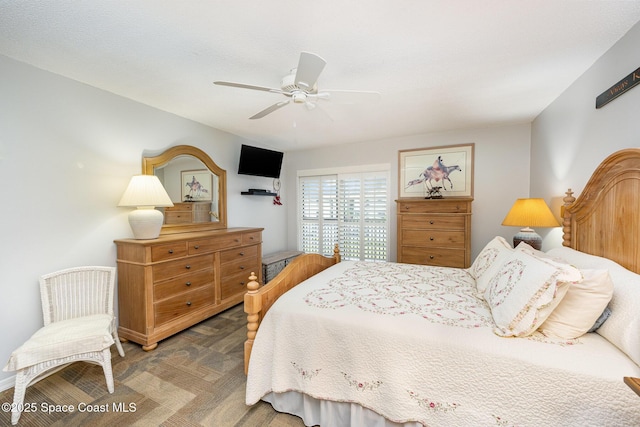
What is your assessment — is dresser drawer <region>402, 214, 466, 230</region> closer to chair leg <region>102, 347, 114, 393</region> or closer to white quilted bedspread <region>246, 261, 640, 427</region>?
white quilted bedspread <region>246, 261, 640, 427</region>

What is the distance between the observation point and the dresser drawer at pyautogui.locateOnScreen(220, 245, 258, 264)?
3.08 meters

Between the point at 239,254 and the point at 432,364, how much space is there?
2575mm

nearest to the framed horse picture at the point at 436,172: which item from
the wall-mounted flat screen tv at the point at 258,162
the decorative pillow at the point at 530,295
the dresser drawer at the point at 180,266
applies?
the wall-mounted flat screen tv at the point at 258,162

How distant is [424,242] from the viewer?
3.32m

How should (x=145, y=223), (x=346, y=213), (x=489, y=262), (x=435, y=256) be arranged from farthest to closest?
1. (x=346, y=213)
2. (x=435, y=256)
3. (x=145, y=223)
4. (x=489, y=262)

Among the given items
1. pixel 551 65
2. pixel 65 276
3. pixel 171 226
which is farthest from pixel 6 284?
pixel 551 65

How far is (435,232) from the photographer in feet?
10.8

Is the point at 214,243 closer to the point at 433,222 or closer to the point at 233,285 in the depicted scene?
the point at 233,285

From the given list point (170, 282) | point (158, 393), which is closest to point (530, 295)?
→ point (158, 393)

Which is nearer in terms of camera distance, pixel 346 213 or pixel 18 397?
pixel 18 397

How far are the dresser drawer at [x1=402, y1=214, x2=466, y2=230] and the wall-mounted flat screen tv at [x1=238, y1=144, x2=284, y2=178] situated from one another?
2.17 metres

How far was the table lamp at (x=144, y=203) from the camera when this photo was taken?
7.89 feet

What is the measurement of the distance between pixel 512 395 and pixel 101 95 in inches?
143

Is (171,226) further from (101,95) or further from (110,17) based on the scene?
(110,17)
